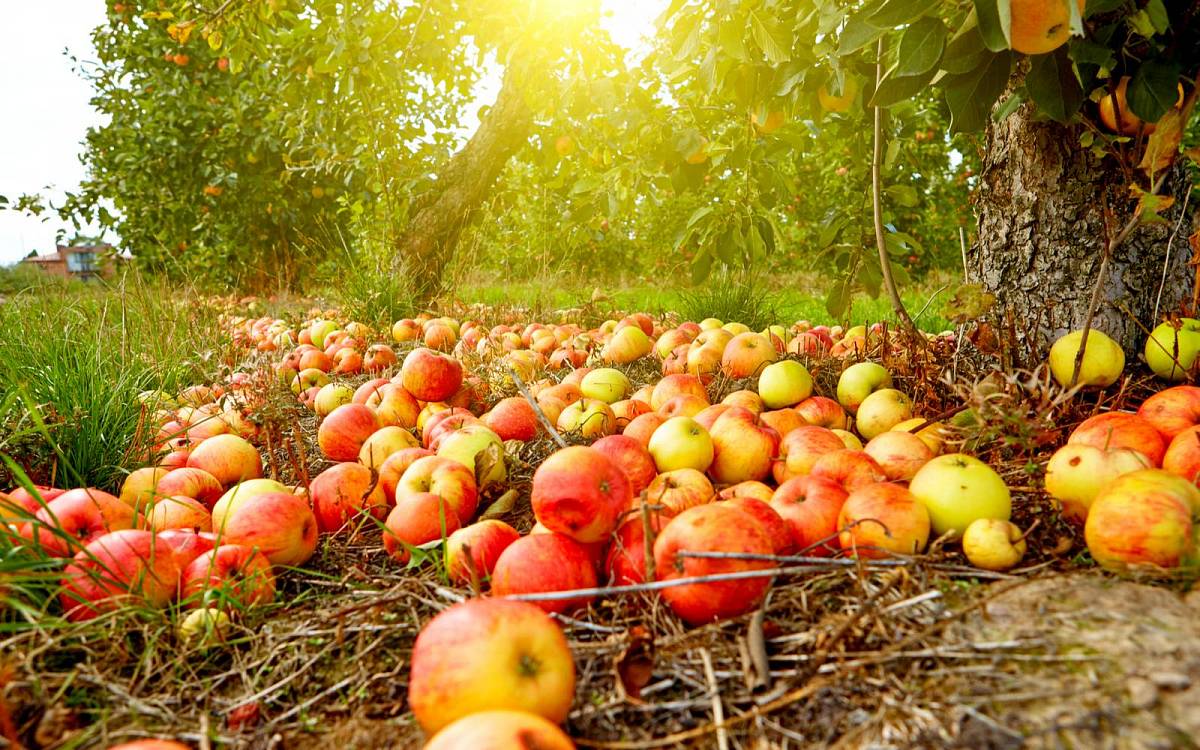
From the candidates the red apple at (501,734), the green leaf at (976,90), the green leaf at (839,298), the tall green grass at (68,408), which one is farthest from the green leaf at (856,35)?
the tall green grass at (68,408)

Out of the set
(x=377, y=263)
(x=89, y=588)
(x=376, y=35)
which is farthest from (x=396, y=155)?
(x=89, y=588)

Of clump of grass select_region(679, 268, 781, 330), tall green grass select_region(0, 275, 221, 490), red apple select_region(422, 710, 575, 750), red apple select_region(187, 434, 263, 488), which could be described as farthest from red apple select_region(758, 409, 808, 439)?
clump of grass select_region(679, 268, 781, 330)

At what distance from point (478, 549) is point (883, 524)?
94 cm

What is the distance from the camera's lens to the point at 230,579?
167 cm

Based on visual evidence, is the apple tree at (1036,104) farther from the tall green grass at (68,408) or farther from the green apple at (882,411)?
the tall green grass at (68,408)

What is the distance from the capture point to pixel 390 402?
10.4ft

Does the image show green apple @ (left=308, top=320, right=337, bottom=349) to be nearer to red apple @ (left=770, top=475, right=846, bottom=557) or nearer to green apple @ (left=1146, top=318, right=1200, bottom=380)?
red apple @ (left=770, top=475, right=846, bottom=557)

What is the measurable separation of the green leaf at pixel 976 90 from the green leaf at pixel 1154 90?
0.38 m

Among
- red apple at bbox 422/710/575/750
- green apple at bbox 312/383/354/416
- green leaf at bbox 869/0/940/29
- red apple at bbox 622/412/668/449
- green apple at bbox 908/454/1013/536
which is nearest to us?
red apple at bbox 422/710/575/750

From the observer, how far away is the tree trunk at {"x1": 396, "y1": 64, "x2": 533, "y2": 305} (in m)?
7.45

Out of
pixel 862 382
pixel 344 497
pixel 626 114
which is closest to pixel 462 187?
pixel 626 114

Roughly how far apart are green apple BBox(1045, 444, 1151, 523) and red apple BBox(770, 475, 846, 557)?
1.68 ft

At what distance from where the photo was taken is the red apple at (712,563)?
142 cm

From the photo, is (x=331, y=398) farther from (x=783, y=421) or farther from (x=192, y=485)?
(x=783, y=421)
